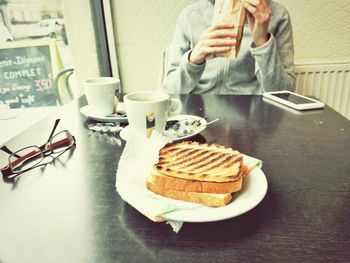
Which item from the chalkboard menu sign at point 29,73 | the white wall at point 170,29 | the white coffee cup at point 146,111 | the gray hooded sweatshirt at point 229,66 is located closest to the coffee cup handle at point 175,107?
the white coffee cup at point 146,111

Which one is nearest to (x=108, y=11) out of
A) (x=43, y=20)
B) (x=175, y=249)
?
(x=43, y=20)

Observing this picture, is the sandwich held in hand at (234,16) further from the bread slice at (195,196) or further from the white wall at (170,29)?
the white wall at (170,29)

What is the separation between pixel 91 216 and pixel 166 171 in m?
0.12

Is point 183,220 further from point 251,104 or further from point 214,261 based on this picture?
point 251,104

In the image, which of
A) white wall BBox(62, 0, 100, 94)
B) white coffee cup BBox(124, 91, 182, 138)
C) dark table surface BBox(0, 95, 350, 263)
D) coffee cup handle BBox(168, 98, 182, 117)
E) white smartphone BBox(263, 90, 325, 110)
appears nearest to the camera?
dark table surface BBox(0, 95, 350, 263)

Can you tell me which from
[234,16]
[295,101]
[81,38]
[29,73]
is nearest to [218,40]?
[234,16]

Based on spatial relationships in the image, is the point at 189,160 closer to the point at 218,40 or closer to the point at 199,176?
the point at 199,176

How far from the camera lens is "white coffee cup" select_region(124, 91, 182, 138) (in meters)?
0.59

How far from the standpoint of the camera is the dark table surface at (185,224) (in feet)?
1.01

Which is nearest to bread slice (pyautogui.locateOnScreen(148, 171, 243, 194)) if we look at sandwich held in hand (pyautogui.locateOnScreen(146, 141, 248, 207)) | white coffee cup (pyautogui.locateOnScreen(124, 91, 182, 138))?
sandwich held in hand (pyautogui.locateOnScreen(146, 141, 248, 207))

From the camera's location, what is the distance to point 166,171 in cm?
40

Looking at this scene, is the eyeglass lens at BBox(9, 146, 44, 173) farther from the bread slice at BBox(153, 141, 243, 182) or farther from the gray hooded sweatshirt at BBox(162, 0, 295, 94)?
the gray hooded sweatshirt at BBox(162, 0, 295, 94)

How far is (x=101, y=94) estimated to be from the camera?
74 centimetres

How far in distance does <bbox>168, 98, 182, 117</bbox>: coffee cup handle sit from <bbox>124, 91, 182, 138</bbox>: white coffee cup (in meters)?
0.09
